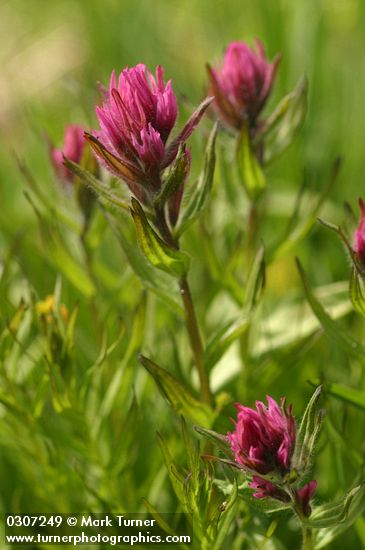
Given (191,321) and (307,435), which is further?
(191,321)

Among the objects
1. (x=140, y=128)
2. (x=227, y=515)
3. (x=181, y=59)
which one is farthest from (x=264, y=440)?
(x=181, y=59)

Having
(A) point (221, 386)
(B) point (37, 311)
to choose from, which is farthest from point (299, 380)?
(B) point (37, 311)

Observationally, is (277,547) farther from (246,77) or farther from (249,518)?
(246,77)

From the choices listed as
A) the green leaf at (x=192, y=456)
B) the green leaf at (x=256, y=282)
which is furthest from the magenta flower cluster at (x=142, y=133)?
the green leaf at (x=192, y=456)

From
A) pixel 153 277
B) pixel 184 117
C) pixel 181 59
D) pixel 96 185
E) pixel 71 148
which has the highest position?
pixel 181 59

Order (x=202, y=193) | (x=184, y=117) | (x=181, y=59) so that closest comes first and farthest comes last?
(x=202, y=193), (x=184, y=117), (x=181, y=59)

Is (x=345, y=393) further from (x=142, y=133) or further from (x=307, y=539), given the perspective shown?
(x=142, y=133)

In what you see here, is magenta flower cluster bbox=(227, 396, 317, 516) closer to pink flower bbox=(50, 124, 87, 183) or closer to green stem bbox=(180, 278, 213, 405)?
green stem bbox=(180, 278, 213, 405)
